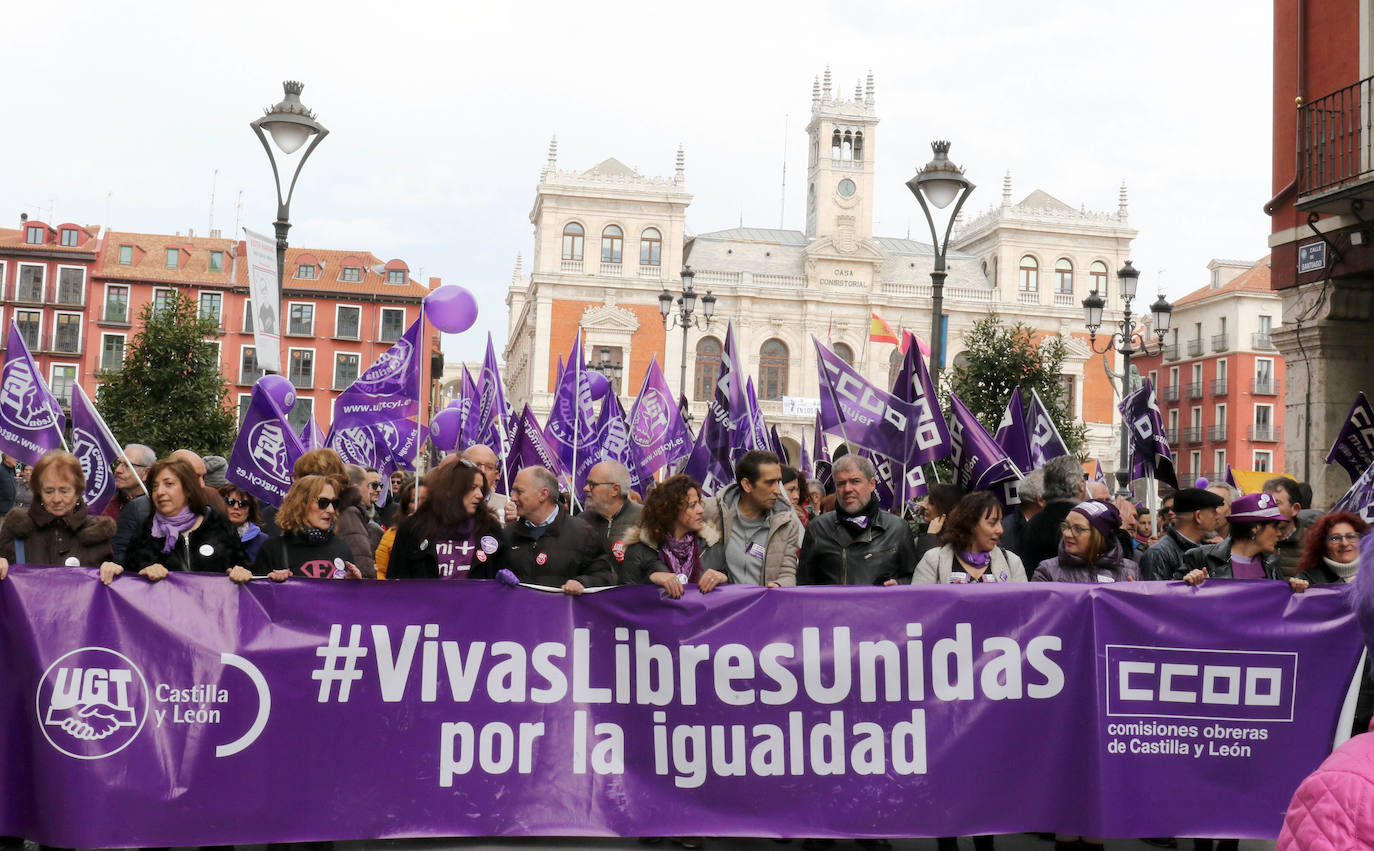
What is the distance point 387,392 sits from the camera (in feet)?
36.4

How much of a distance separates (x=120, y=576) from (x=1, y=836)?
1098 millimetres

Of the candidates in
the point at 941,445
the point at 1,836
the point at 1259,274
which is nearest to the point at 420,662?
the point at 1,836

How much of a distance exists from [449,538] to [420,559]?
0.18 m

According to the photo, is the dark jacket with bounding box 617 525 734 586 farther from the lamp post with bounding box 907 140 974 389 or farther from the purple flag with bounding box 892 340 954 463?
the lamp post with bounding box 907 140 974 389

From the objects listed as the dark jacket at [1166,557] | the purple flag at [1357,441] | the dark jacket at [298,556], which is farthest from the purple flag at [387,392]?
the purple flag at [1357,441]

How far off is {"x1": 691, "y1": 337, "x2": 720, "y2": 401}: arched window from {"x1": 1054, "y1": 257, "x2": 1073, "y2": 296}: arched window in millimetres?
19385

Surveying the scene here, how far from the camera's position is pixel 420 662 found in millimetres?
5445

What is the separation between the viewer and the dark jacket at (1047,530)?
705cm

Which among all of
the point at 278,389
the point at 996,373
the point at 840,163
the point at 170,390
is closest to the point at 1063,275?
the point at 840,163

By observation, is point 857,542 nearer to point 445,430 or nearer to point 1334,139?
point 1334,139

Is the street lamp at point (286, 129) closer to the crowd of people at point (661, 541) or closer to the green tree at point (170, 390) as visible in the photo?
the crowd of people at point (661, 541)

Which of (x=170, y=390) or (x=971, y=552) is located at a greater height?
(x=170, y=390)

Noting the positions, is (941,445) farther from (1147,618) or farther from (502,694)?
(502,694)

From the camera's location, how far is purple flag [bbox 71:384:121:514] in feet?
25.2
